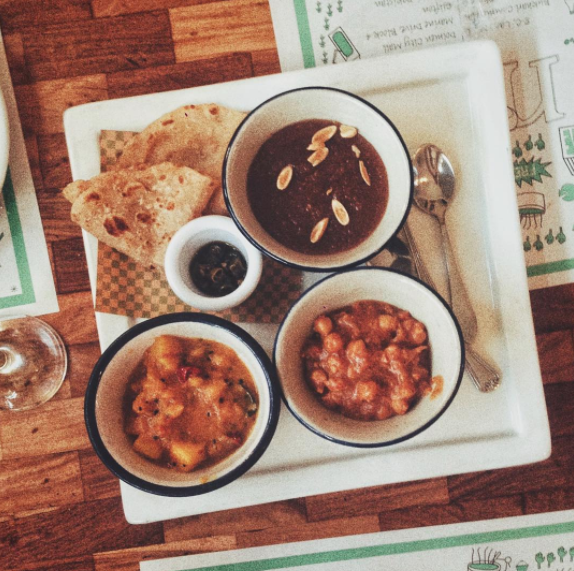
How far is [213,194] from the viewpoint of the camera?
1.38 metres

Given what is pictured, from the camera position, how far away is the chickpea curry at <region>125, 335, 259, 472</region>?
4.03 feet

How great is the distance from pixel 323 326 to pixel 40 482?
1.02m

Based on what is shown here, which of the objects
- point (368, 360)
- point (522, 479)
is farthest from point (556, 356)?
point (368, 360)

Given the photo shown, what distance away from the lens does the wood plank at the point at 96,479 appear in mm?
1619

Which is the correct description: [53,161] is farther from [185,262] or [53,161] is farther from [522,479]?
[522,479]

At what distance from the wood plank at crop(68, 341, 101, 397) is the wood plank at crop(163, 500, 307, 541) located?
0.48m

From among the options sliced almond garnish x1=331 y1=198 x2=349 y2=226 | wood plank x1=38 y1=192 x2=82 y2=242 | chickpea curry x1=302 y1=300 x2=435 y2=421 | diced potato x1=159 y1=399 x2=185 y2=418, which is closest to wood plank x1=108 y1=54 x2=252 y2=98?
wood plank x1=38 y1=192 x2=82 y2=242

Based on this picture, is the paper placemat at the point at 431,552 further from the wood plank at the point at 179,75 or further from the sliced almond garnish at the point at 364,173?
the wood plank at the point at 179,75

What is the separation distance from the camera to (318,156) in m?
1.29

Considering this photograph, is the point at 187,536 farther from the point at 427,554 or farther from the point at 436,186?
the point at 436,186

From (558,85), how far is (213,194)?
105 centimetres

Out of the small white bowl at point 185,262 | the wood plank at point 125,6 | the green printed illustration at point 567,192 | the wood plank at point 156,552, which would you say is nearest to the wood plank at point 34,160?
the wood plank at point 125,6

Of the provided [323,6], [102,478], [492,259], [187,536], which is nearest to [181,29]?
[323,6]

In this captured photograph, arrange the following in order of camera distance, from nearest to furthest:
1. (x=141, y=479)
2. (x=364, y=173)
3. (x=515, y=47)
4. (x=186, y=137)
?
(x=141, y=479) → (x=364, y=173) → (x=186, y=137) → (x=515, y=47)
